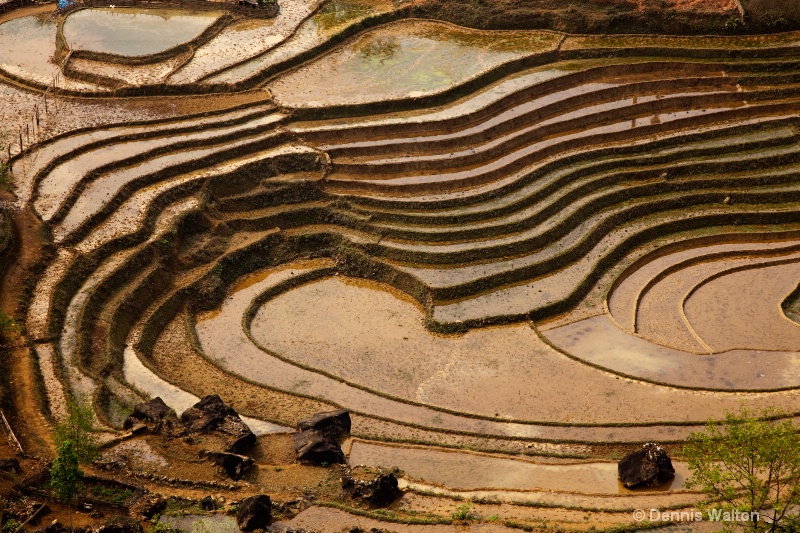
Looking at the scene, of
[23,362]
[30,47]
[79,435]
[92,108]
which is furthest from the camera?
[30,47]

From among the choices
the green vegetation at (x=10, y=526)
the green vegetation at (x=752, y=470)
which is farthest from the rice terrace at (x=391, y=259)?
the green vegetation at (x=752, y=470)

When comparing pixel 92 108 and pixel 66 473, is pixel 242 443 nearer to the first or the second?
pixel 66 473

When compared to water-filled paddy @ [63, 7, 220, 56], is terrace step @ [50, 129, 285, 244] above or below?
below

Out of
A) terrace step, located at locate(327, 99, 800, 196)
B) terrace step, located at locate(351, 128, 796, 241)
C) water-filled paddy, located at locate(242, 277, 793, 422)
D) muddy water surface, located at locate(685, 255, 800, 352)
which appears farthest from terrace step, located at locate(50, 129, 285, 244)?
muddy water surface, located at locate(685, 255, 800, 352)

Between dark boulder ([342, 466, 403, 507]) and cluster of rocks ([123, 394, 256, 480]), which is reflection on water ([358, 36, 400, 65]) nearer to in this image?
cluster of rocks ([123, 394, 256, 480])

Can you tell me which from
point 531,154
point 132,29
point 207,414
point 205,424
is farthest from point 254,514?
point 132,29

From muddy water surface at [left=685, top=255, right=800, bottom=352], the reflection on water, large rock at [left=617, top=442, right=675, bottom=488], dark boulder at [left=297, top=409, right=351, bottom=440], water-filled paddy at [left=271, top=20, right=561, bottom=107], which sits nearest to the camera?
large rock at [left=617, top=442, right=675, bottom=488]

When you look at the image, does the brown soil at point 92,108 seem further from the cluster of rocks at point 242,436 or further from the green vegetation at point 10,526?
the green vegetation at point 10,526
